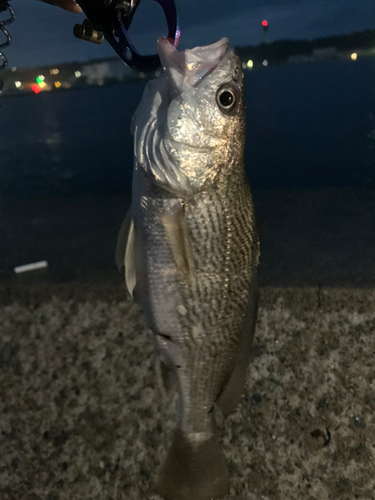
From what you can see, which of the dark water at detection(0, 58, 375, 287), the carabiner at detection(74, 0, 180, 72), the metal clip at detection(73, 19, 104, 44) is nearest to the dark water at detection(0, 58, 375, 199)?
the dark water at detection(0, 58, 375, 287)

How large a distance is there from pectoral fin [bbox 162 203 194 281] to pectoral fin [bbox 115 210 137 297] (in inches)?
5.8

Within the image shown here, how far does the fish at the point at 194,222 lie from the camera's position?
3.37ft

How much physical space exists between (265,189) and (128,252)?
3.19 m

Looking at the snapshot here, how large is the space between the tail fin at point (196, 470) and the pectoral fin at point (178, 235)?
71 centimetres

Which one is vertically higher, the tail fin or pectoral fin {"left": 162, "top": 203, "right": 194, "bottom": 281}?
pectoral fin {"left": 162, "top": 203, "right": 194, "bottom": 281}

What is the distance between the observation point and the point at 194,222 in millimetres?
1059

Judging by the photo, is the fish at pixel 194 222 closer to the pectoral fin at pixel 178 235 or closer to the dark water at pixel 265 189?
the pectoral fin at pixel 178 235

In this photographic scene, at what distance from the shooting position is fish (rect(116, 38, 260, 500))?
1.03 m

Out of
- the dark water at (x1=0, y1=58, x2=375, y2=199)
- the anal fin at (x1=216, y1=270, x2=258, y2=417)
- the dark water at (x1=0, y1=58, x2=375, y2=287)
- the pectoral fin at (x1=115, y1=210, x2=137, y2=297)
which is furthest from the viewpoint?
the dark water at (x1=0, y1=58, x2=375, y2=199)

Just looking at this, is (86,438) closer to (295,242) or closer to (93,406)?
(93,406)

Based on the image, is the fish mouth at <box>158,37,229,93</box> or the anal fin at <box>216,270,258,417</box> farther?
the anal fin at <box>216,270,258,417</box>

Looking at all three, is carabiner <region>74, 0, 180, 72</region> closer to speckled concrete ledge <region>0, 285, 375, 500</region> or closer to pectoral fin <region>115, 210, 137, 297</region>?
pectoral fin <region>115, 210, 137, 297</region>

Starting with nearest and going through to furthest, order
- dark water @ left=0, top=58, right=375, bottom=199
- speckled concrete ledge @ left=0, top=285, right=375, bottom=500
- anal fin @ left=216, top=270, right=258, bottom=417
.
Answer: anal fin @ left=216, top=270, right=258, bottom=417, speckled concrete ledge @ left=0, top=285, right=375, bottom=500, dark water @ left=0, top=58, right=375, bottom=199

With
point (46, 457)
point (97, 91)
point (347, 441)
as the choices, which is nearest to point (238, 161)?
point (347, 441)
